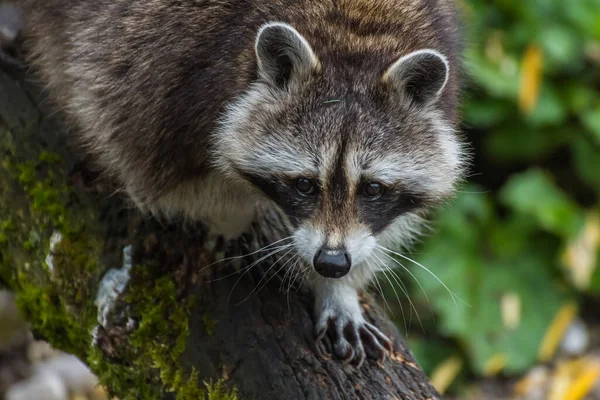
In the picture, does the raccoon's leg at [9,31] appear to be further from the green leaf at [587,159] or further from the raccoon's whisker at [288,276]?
the green leaf at [587,159]

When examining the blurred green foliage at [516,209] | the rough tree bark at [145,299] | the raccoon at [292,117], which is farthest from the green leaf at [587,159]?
the rough tree bark at [145,299]

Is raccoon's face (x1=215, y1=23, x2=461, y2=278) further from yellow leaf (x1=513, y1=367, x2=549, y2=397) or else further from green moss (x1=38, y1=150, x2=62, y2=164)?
yellow leaf (x1=513, y1=367, x2=549, y2=397)

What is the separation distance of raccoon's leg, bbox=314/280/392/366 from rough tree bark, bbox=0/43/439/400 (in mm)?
54

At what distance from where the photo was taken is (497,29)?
671cm

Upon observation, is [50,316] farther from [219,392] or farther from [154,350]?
[219,392]

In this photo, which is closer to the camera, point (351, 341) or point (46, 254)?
point (351, 341)

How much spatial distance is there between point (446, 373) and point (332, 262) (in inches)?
143

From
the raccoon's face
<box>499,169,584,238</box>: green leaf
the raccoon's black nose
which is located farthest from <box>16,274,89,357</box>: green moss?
<box>499,169,584,238</box>: green leaf

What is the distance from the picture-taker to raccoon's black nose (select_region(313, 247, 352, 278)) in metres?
3.05

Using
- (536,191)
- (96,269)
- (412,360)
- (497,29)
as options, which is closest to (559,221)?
(536,191)

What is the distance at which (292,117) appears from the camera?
318cm

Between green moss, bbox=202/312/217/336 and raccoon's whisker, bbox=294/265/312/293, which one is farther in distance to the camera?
raccoon's whisker, bbox=294/265/312/293

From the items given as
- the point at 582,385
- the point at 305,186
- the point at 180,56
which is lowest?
the point at 582,385

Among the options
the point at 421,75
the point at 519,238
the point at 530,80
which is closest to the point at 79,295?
the point at 421,75
